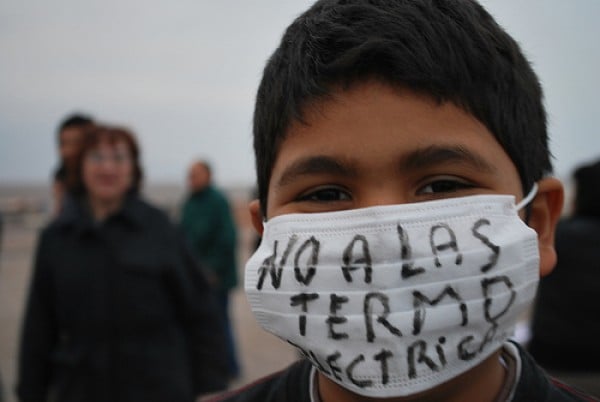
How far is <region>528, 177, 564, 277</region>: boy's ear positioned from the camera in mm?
1677

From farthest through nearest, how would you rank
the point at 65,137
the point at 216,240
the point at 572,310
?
the point at 216,240, the point at 65,137, the point at 572,310

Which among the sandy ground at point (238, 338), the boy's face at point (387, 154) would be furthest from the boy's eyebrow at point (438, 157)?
the sandy ground at point (238, 338)

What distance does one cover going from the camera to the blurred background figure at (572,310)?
3148 mm

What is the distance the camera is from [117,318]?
10.0ft

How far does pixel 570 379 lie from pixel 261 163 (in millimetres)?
2284

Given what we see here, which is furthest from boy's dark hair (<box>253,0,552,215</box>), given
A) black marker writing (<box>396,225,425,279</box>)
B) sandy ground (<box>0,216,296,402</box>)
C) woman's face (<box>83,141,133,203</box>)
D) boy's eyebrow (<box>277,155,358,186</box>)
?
sandy ground (<box>0,216,296,402</box>)

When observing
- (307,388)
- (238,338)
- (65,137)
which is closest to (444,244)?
(307,388)

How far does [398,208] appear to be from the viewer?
1.40 metres

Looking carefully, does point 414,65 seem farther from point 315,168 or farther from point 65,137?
point 65,137

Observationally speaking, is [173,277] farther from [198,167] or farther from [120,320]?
[198,167]

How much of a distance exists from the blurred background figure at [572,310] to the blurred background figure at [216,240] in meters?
3.26

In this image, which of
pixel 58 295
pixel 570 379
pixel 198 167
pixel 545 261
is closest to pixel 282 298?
pixel 545 261

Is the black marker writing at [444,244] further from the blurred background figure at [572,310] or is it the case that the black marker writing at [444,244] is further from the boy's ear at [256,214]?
the blurred background figure at [572,310]

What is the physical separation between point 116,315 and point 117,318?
0.6 inches
